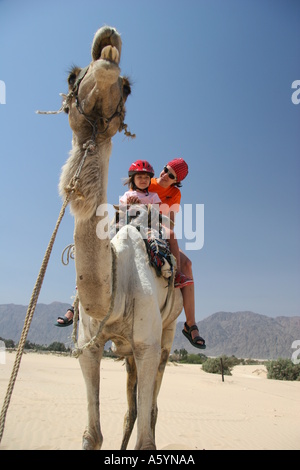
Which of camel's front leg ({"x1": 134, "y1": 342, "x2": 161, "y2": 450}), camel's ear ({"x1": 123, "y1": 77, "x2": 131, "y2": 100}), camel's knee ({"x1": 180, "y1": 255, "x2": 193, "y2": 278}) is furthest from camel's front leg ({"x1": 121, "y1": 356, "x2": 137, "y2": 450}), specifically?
camel's ear ({"x1": 123, "y1": 77, "x2": 131, "y2": 100})

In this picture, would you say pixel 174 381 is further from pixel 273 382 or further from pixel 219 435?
pixel 219 435

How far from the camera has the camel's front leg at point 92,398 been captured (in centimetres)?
360

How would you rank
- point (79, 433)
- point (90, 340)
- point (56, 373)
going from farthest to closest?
point (56, 373) → point (79, 433) → point (90, 340)

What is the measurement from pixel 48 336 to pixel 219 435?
101 m

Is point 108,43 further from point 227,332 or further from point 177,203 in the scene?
point 227,332

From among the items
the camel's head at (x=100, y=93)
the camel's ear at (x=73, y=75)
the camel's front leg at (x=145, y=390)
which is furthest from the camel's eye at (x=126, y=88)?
the camel's front leg at (x=145, y=390)

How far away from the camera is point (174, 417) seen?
1046 centimetres

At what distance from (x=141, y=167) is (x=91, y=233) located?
175cm

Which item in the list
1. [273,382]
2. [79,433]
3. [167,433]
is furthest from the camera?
[273,382]

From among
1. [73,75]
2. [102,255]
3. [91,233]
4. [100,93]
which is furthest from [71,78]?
[102,255]

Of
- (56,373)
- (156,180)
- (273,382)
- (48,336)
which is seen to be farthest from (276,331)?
(156,180)

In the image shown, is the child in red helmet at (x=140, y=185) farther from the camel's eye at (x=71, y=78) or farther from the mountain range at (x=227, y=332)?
the mountain range at (x=227, y=332)

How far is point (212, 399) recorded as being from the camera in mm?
15102

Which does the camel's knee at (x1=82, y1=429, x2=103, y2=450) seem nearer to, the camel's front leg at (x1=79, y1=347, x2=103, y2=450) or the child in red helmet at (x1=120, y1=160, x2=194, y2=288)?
the camel's front leg at (x1=79, y1=347, x2=103, y2=450)
